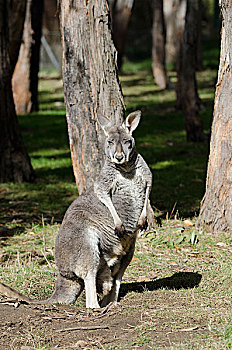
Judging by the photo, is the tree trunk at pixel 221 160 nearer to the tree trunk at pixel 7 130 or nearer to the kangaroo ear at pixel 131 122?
the kangaroo ear at pixel 131 122

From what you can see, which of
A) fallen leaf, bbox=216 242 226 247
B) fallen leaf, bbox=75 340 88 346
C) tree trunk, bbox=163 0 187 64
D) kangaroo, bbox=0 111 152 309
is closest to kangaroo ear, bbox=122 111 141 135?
kangaroo, bbox=0 111 152 309

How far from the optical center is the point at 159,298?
14.7ft

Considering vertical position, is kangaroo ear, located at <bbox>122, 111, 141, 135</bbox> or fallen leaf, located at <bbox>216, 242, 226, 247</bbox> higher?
kangaroo ear, located at <bbox>122, 111, 141, 135</bbox>

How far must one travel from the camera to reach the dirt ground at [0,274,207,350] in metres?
3.45

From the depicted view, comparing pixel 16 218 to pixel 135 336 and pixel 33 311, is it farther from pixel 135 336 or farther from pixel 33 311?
pixel 135 336

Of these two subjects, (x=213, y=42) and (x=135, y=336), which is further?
(x=213, y=42)

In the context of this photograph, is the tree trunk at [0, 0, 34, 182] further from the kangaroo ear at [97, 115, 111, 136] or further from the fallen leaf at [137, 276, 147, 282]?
the kangaroo ear at [97, 115, 111, 136]

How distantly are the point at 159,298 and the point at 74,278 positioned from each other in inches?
29.3

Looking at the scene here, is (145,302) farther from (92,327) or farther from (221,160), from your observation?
(221,160)

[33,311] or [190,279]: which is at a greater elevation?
[33,311]

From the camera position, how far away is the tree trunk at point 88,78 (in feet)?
19.6

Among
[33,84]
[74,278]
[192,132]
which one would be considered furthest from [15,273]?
[33,84]

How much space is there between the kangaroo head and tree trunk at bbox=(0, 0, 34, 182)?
16.7ft

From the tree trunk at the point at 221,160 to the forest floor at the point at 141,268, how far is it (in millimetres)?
230
